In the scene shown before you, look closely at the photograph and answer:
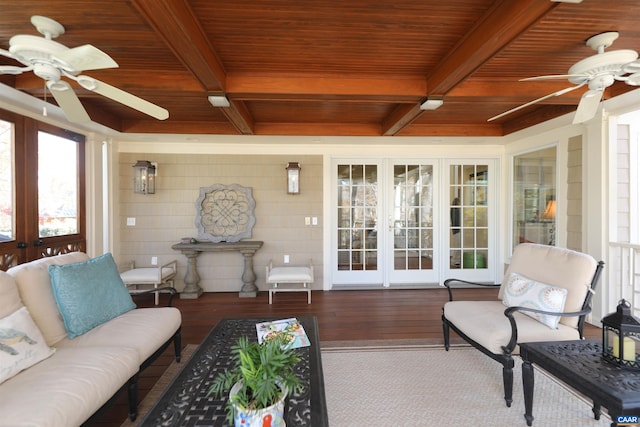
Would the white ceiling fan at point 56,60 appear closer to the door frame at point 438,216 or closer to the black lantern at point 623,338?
the black lantern at point 623,338

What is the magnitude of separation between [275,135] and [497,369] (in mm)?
3509

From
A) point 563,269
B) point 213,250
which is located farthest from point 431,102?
point 213,250

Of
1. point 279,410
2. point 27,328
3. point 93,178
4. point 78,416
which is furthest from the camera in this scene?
point 93,178

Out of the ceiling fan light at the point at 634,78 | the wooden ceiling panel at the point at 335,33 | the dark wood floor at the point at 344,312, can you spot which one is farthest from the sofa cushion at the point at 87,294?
the ceiling fan light at the point at 634,78

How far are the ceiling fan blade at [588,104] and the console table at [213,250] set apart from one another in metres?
3.87

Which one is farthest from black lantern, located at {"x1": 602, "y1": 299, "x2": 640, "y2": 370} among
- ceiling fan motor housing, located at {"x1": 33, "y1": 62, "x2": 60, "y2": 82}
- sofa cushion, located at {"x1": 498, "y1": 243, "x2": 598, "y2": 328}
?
ceiling fan motor housing, located at {"x1": 33, "y1": 62, "x2": 60, "y2": 82}

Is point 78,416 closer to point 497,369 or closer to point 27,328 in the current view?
point 27,328

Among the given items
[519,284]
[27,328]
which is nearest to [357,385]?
[519,284]

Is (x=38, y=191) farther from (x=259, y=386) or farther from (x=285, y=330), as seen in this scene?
(x=259, y=386)

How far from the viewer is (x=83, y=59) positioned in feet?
5.21

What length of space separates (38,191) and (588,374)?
494cm

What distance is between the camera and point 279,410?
124cm

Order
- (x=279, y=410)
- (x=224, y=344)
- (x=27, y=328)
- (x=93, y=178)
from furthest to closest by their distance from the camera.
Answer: (x=93, y=178)
(x=224, y=344)
(x=27, y=328)
(x=279, y=410)

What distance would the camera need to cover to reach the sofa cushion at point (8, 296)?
5.54 ft
